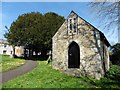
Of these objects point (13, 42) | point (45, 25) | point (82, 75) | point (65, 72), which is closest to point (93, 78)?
point (82, 75)

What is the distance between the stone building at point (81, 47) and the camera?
23.3 metres

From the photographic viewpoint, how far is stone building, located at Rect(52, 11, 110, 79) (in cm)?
2330

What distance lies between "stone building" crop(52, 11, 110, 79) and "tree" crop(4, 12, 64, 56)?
22877 millimetres

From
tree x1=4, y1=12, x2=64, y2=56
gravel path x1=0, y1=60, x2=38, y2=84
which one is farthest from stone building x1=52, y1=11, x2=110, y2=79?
tree x1=4, y1=12, x2=64, y2=56

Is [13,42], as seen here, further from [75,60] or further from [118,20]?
[118,20]

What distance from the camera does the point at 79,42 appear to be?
24.4 m

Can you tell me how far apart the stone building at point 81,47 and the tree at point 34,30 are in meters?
22.9

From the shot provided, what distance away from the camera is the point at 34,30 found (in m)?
49.5

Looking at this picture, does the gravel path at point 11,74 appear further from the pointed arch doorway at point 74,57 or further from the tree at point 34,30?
the tree at point 34,30

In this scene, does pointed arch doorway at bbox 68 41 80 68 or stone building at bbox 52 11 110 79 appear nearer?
stone building at bbox 52 11 110 79

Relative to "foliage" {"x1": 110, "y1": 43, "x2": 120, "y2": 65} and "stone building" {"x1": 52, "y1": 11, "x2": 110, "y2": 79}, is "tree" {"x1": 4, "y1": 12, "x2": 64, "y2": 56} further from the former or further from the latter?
"stone building" {"x1": 52, "y1": 11, "x2": 110, "y2": 79}

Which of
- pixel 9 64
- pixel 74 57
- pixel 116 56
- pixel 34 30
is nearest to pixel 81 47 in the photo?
pixel 74 57

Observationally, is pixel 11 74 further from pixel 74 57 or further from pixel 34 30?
pixel 34 30

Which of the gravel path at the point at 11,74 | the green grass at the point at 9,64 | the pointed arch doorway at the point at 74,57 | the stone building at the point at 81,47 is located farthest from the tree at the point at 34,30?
the stone building at the point at 81,47
